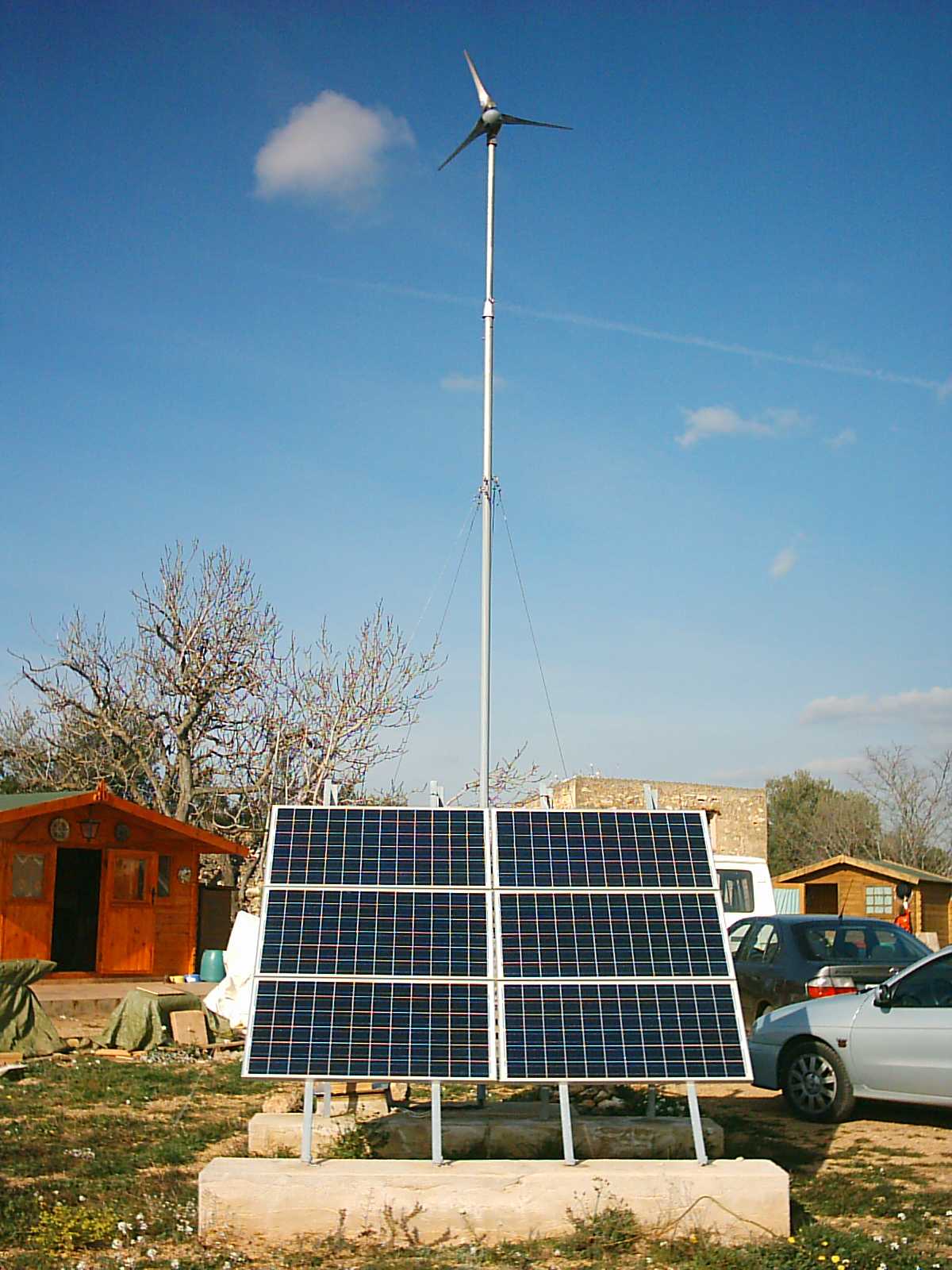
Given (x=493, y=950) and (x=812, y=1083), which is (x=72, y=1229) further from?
(x=812, y=1083)

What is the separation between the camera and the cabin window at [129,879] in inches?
884

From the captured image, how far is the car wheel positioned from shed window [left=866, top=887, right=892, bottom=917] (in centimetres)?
2358

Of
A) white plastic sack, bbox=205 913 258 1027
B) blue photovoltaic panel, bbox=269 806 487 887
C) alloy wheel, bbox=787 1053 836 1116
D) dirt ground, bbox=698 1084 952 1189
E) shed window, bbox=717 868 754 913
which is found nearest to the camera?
blue photovoltaic panel, bbox=269 806 487 887

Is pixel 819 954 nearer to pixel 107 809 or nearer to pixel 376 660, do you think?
pixel 107 809

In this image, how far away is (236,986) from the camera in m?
17.7

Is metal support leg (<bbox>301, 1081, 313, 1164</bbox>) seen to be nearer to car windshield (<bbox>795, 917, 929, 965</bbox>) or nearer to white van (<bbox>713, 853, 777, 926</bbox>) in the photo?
car windshield (<bbox>795, 917, 929, 965</bbox>)

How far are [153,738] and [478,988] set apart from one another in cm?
2504

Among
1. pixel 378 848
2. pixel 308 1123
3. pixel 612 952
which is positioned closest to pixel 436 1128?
pixel 308 1123

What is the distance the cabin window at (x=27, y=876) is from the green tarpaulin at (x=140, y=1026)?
527cm

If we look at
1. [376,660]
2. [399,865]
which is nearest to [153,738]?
[376,660]

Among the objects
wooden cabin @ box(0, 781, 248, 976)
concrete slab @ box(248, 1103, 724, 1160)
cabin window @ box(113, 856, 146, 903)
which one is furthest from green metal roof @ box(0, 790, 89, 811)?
concrete slab @ box(248, 1103, 724, 1160)

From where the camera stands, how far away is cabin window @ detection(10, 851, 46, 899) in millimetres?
21172

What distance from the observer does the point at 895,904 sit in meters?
32.8

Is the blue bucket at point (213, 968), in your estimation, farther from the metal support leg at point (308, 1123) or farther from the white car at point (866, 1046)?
the metal support leg at point (308, 1123)
